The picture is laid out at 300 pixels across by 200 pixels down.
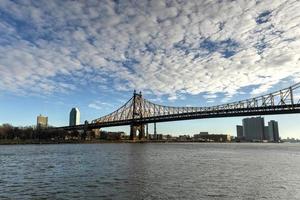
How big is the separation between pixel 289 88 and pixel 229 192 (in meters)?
72.3

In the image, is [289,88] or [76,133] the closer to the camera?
[289,88]

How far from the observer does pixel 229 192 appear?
1569cm

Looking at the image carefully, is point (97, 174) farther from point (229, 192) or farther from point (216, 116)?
point (216, 116)

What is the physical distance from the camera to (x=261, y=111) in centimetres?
7794

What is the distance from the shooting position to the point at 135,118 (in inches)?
4788

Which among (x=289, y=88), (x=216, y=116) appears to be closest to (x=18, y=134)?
(x=216, y=116)

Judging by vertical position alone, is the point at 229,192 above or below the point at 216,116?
below

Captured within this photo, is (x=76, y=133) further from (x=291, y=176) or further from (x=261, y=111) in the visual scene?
(x=291, y=176)

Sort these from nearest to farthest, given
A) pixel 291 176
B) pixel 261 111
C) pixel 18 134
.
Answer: pixel 291 176 → pixel 261 111 → pixel 18 134

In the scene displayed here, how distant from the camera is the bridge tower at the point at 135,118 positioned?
393 ft

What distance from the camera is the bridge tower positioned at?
119819mm

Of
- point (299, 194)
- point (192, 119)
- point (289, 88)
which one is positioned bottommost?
point (299, 194)

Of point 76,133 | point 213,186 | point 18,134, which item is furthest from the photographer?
point 76,133

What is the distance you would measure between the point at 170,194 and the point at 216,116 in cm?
7913
